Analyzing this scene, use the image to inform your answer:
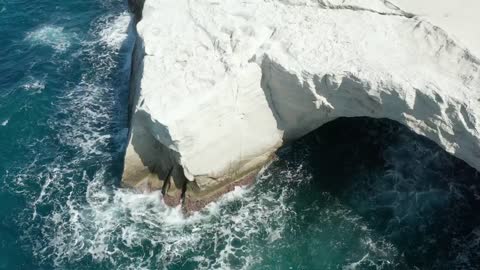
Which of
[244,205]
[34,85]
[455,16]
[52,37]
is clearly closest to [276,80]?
[244,205]

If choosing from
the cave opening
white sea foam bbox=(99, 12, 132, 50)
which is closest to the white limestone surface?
the cave opening

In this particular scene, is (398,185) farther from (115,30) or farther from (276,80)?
(115,30)

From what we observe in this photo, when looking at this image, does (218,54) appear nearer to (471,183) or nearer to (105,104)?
(105,104)

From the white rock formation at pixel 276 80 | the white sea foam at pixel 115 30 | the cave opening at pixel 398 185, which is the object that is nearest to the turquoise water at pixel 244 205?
the cave opening at pixel 398 185

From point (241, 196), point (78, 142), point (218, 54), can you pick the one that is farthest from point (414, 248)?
point (78, 142)

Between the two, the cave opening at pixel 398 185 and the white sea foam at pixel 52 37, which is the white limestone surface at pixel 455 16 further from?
the white sea foam at pixel 52 37
